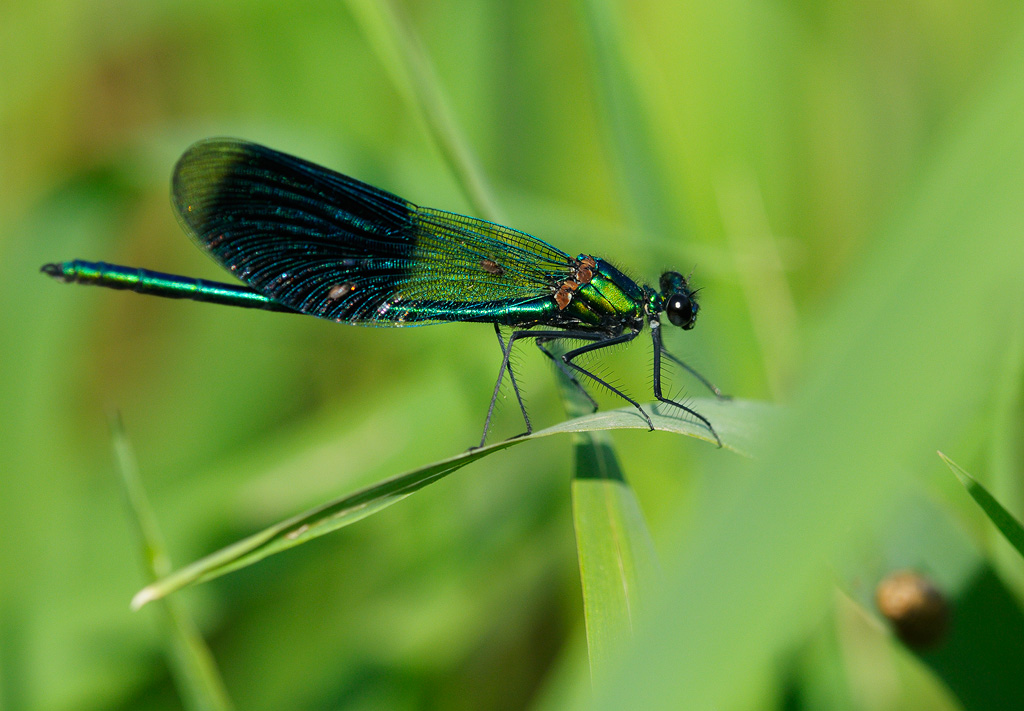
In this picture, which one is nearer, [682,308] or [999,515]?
[999,515]

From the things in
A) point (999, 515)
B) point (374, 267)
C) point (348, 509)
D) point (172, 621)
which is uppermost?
point (374, 267)

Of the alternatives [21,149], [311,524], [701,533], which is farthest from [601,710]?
[21,149]

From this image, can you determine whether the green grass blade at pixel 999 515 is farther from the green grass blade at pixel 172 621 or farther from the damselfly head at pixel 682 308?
the green grass blade at pixel 172 621

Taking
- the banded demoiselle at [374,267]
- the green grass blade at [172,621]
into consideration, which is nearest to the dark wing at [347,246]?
the banded demoiselle at [374,267]

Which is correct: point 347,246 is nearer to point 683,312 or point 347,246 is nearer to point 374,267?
point 374,267

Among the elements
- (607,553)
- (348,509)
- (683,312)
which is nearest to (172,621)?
(348,509)

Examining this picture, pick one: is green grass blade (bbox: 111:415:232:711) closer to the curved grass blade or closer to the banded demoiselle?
the curved grass blade
